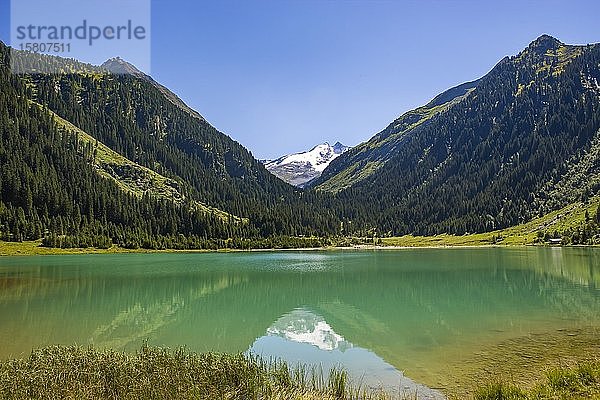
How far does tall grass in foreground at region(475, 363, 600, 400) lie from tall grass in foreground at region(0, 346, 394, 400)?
3257 millimetres

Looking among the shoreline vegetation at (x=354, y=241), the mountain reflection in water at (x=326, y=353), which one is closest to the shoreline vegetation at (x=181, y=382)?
the mountain reflection in water at (x=326, y=353)

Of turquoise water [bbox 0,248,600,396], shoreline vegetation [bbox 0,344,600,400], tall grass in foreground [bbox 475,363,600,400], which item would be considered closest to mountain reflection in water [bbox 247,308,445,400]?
turquoise water [bbox 0,248,600,396]

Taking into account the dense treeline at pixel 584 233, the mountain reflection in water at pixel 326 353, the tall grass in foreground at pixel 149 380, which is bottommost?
the mountain reflection in water at pixel 326 353

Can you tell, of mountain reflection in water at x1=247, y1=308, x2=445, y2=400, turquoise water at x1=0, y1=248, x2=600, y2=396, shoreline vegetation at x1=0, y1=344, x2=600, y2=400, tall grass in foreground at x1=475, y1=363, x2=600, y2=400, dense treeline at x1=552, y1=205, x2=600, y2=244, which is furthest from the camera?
dense treeline at x1=552, y1=205, x2=600, y2=244

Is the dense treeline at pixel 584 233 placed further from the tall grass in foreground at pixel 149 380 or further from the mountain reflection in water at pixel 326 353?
the tall grass in foreground at pixel 149 380

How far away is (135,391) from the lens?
13.5 m

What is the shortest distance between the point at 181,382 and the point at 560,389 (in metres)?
10.8

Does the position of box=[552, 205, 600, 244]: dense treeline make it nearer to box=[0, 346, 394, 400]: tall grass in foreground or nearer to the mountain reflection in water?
the mountain reflection in water

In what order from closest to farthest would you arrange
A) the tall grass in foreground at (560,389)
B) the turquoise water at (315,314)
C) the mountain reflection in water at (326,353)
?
the tall grass in foreground at (560,389), the mountain reflection in water at (326,353), the turquoise water at (315,314)

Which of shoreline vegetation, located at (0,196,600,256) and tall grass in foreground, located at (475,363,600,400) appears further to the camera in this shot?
shoreline vegetation, located at (0,196,600,256)

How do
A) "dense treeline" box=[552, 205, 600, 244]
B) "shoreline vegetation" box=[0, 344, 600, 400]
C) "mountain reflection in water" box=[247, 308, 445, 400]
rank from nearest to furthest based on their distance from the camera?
"shoreline vegetation" box=[0, 344, 600, 400], "mountain reflection in water" box=[247, 308, 445, 400], "dense treeline" box=[552, 205, 600, 244]

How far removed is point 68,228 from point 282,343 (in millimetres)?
A: 129316

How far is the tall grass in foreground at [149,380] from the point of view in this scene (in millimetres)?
13431

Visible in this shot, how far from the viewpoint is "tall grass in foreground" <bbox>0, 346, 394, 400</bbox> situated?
13431mm
